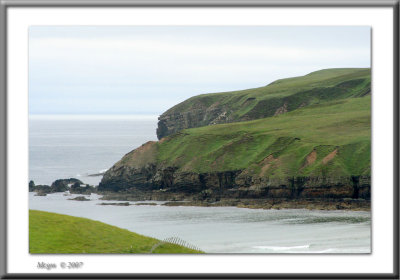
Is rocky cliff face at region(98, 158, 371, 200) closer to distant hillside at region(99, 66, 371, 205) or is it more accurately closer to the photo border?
distant hillside at region(99, 66, 371, 205)

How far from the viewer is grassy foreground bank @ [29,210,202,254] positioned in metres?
40.6

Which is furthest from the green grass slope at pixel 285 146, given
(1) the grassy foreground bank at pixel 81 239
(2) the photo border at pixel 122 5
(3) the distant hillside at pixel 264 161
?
(2) the photo border at pixel 122 5

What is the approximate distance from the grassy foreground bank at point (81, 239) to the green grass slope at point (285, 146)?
209ft

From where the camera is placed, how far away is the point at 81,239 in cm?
4366

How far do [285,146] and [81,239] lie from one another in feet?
304

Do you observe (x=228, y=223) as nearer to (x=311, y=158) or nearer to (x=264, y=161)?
(x=311, y=158)

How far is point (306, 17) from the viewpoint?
1436 inches

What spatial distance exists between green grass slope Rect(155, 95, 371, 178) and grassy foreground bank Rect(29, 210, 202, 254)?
63.7m

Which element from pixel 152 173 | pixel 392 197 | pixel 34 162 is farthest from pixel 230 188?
pixel 392 197

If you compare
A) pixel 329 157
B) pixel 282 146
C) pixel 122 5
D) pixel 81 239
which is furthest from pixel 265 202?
pixel 122 5

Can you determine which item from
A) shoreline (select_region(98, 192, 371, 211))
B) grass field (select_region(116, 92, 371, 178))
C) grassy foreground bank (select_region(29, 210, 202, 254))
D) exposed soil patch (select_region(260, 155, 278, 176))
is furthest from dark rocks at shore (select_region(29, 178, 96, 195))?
grassy foreground bank (select_region(29, 210, 202, 254))

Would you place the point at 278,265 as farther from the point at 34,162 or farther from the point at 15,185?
the point at 34,162

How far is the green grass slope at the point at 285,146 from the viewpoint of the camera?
116 m

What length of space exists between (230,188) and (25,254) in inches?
3775
